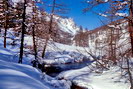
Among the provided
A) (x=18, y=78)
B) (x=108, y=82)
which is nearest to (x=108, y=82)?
(x=108, y=82)

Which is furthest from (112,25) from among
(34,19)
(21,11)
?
(34,19)

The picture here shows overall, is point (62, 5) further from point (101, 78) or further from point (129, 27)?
point (129, 27)

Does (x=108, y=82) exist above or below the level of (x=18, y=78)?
below

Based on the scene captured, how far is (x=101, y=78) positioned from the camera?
10164 mm

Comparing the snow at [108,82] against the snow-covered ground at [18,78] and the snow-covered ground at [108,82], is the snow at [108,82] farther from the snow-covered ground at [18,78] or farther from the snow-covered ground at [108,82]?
the snow-covered ground at [18,78]

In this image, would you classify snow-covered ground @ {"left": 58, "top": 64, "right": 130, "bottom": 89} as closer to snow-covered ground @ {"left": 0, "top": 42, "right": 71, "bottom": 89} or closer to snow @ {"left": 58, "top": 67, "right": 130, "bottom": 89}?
snow @ {"left": 58, "top": 67, "right": 130, "bottom": 89}

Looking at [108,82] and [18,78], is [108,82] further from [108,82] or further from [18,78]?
[18,78]

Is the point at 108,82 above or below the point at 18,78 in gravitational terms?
below

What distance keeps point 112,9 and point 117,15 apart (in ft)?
1.00

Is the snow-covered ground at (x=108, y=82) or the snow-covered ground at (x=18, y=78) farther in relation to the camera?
the snow-covered ground at (x=108, y=82)

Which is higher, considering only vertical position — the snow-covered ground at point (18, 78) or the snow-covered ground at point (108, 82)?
the snow-covered ground at point (18, 78)

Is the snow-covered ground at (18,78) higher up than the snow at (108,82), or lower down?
higher up

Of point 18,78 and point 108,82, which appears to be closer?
point 18,78

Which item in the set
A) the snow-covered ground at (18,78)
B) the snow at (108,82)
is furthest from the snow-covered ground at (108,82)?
the snow-covered ground at (18,78)
